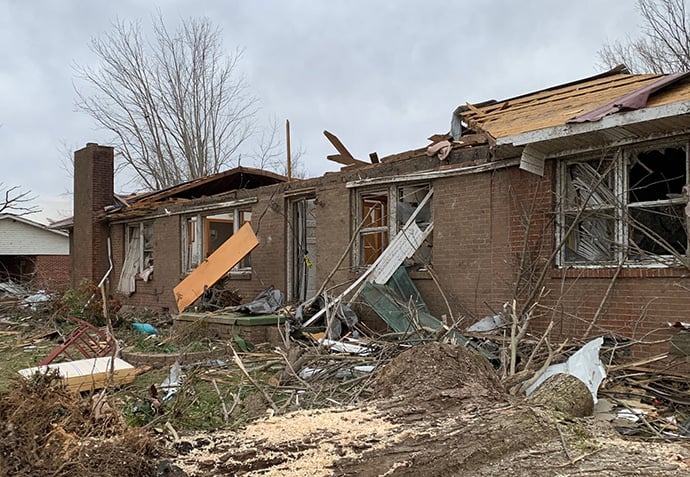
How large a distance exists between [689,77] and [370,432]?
5.88 meters

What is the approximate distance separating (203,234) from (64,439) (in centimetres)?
1212

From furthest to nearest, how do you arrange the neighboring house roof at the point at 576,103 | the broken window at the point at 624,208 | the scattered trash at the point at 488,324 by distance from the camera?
the scattered trash at the point at 488,324, the broken window at the point at 624,208, the neighboring house roof at the point at 576,103

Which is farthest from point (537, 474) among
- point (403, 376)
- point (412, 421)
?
point (403, 376)

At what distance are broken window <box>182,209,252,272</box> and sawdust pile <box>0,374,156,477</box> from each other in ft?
34.3

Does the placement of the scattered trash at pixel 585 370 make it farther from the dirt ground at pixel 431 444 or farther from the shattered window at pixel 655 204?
the shattered window at pixel 655 204

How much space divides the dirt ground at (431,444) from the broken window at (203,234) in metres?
10.3

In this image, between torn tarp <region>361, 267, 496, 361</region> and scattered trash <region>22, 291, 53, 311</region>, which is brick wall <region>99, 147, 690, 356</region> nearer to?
torn tarp <region>361, 267, 496, 361</region>

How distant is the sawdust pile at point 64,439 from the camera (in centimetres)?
302

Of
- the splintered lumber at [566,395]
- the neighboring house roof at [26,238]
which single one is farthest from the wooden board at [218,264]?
the neighboring house roof at [26,238]

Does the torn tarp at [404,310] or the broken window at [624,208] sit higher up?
the broken window at [624,208]

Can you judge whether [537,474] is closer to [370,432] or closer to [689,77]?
[370,432]

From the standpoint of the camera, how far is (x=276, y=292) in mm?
12203

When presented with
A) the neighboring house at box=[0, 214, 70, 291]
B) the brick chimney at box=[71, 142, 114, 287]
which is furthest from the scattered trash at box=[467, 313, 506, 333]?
the neighboring house at box=[0, 214, 70, 291]

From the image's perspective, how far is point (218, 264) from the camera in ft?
40.3
